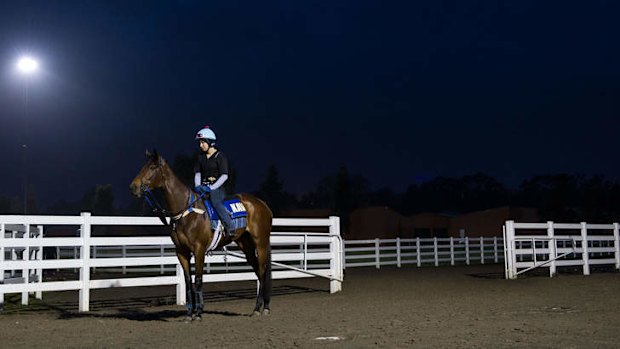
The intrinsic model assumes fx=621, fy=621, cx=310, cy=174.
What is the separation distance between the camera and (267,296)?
32.0 ft

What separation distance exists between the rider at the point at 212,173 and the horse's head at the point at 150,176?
0.58 metres

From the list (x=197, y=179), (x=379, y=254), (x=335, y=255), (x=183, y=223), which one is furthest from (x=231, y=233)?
(x=379, y=254)

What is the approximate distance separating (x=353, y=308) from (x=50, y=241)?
5107 mm

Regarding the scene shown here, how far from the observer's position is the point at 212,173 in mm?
9219

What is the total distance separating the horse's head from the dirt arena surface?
1.88 meters

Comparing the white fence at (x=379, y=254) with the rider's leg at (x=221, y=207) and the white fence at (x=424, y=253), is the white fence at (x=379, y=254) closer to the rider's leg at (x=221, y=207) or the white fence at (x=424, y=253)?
the white fence at (x=424, y=253)

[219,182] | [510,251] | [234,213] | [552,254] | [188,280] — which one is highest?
[219,182]

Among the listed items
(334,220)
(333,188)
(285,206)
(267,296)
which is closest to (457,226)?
(333,188)

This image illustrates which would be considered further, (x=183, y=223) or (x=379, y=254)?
(x=379, y=254)

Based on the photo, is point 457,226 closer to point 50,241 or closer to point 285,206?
point 285,206

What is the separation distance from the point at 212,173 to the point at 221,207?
0.53 metres

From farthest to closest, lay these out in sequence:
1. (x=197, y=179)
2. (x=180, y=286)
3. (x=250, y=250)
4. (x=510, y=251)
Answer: (x=510, y=251) → (x=180, y=286) → (x=250, y=250) → (x=197, y=179)

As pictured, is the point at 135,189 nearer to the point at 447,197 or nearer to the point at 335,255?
the point at 335,255

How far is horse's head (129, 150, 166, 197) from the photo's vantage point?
8.62 meters
